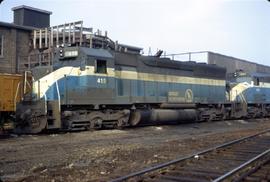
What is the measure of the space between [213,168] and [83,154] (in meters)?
3.49

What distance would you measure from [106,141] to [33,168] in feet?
17.3

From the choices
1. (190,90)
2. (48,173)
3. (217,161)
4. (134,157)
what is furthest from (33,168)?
(190,90)

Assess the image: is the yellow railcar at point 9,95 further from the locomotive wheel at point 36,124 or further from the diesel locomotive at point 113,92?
the locomotive wheel at point 36,124

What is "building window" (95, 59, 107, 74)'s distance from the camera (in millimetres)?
16994

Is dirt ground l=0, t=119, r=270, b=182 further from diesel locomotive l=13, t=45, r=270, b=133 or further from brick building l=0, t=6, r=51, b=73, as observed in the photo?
brick building l=0, t=6, r=51, b=73

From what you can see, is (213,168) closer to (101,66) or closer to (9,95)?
(101,66)

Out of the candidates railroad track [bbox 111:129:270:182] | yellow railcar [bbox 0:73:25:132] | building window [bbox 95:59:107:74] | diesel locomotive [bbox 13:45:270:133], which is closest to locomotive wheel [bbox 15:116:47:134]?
diesel locomotive [bbox 13:45:270:133]

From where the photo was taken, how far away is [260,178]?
7613 mm

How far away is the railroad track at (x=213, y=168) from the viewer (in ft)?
24.8

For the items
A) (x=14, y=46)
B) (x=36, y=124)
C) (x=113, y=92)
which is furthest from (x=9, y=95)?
(x=14, y=46)

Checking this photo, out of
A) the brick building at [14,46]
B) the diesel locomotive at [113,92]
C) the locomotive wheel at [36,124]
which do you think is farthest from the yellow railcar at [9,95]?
the brick building at [14,46]

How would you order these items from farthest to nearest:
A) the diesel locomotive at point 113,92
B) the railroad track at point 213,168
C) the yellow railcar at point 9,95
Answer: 1. the yellow railcar at point 9,95
2. the diesel locomotive at point 113,92
3. the railroad track at point 213,168

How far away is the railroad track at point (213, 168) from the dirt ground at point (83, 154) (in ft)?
1.85

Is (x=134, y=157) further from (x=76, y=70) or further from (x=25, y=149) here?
(x=76, y=70)
